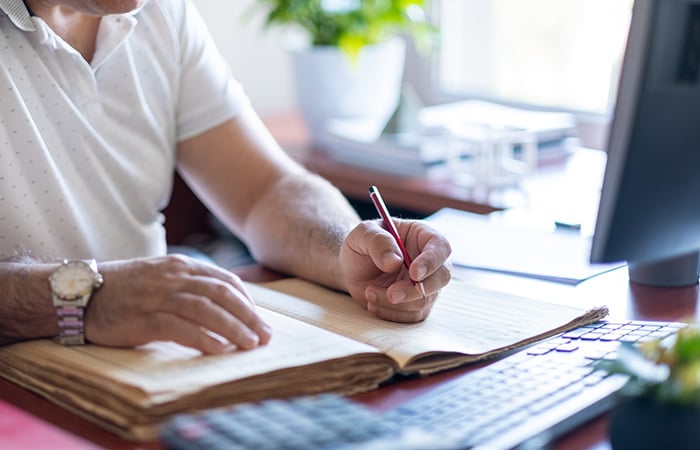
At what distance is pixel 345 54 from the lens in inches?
91.0

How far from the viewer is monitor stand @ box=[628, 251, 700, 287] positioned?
4.27ft

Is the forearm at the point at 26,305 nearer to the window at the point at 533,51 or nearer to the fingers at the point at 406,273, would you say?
the fingers at the point at 406,273

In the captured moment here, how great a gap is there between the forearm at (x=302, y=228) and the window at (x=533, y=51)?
39.5 inches

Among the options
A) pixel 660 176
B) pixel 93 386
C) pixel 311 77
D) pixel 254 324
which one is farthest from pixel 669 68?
pixel 311 77

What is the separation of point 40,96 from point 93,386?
2.14 feet

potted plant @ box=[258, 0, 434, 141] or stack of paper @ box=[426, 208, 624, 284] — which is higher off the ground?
potted plant @ box=[258, 0, 434, 141]

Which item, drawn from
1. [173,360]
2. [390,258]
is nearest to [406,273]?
[390,258]

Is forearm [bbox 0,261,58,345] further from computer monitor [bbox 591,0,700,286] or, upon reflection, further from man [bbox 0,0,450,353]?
computer monitor [bbox 591,0,700,286]

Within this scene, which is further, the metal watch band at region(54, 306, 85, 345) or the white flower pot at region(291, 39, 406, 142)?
the white flower pot at region(291, 39, 406, 142)

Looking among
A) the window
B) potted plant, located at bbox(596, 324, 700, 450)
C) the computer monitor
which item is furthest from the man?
the window

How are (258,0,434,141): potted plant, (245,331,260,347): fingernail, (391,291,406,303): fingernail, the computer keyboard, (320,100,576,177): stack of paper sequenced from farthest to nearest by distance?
1. (258,0,434,141): potted plant
2. (320,100,576,177): stack of paper
3. (391,291,406,303): fingernail
4. (245,331,260,347): fingernail
5. the computer keyboard

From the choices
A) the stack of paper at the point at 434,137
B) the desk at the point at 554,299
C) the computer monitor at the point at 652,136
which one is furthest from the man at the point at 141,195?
the stack of paper at the point at 434,137

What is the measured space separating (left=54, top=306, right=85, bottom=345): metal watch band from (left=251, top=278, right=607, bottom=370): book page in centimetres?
24

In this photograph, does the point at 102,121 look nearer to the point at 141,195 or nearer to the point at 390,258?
the point at 141,195
